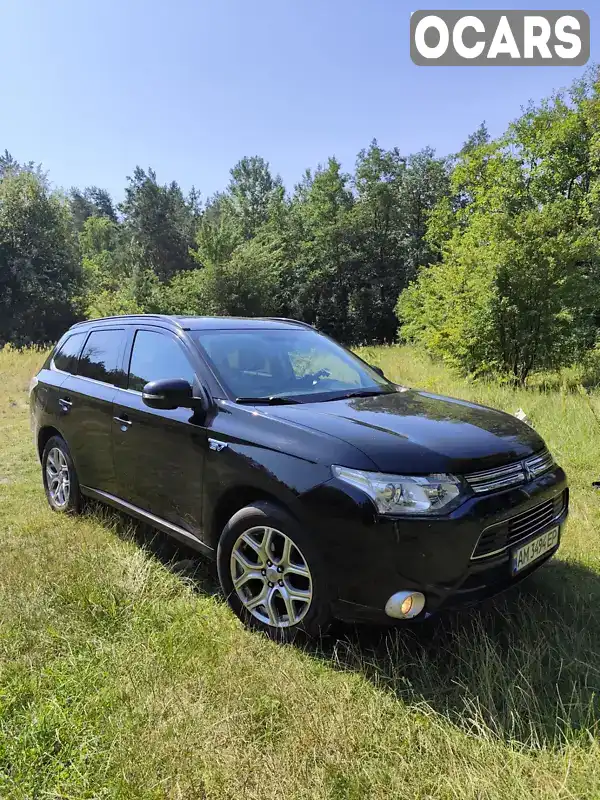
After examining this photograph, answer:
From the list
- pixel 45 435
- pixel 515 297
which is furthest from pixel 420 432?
pixel 515 297

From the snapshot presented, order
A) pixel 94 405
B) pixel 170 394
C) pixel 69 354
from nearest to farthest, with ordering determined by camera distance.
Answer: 1. pixel 170 394
2. pixel 94 405
3. pixel 69 354

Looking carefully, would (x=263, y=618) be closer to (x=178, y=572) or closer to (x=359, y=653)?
(x=359, y=653)

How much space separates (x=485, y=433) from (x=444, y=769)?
1.56 m

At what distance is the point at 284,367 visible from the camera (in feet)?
12.0

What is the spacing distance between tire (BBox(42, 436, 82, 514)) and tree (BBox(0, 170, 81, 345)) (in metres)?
28.2

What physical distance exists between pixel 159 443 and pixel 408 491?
1.75 metres

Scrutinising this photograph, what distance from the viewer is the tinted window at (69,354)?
15.6 feet

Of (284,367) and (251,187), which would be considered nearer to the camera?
(284,367)

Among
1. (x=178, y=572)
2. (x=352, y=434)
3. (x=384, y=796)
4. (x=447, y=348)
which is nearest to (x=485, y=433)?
(x=352, y=434)

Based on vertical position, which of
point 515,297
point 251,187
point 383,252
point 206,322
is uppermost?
point 251,187

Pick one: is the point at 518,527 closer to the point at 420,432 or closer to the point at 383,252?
the point at 420,432

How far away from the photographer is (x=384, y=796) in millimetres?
1827

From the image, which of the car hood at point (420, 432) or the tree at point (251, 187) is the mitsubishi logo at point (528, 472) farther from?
the tree at point (251, 187)

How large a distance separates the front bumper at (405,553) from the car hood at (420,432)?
21 cm
